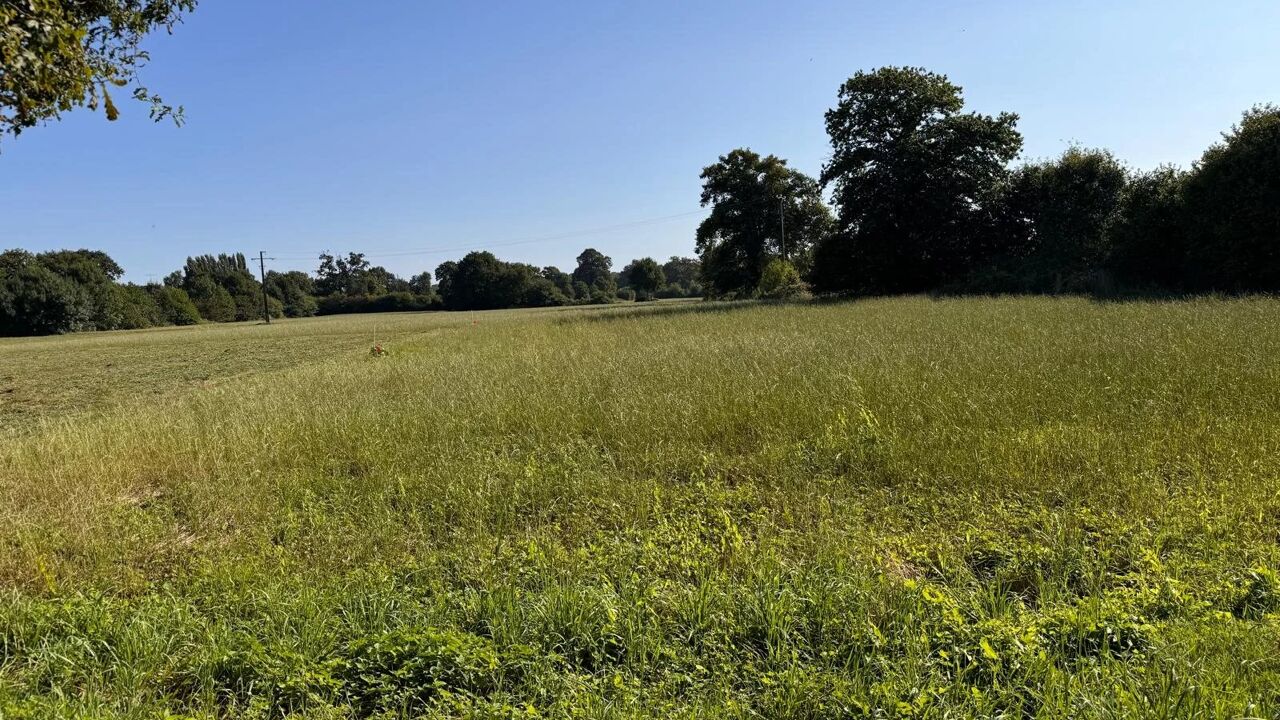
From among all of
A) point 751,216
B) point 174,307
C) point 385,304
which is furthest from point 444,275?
point 751,216

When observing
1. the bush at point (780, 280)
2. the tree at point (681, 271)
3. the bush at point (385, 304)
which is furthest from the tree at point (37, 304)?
the tree at point (681, 271)

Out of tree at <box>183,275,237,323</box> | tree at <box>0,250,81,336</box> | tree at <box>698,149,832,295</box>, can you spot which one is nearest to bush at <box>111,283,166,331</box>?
tree at <box>0,250,81,336</box>

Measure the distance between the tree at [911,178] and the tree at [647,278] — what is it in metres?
75.6

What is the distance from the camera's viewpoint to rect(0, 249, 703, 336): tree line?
5700 centimetres

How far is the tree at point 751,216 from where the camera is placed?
4900cm

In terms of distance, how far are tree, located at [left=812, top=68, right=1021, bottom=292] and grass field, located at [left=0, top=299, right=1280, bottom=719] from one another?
2456 cm

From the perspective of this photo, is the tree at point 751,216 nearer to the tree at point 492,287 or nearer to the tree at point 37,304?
the tree at point 492,287

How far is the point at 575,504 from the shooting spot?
3953 millimetres

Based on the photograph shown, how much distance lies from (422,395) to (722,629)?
611 centimetres

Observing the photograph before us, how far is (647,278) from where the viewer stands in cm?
10669

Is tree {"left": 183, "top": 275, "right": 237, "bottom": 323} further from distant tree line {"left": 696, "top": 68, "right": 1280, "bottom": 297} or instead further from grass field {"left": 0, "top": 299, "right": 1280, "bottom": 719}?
grass field {"left": 0, "top": 299, "right": 1280, "bottom": 719}

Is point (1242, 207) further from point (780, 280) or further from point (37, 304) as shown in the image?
point (37, 304)

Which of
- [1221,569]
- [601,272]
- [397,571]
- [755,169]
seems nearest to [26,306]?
[755,169]

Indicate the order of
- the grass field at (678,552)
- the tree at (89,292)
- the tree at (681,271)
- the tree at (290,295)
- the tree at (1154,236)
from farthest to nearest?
the tree at (681,271) → the tree at (290,295) → the tree at (89,292) → the tree at (1154,236) → the grass field at (678,552)
